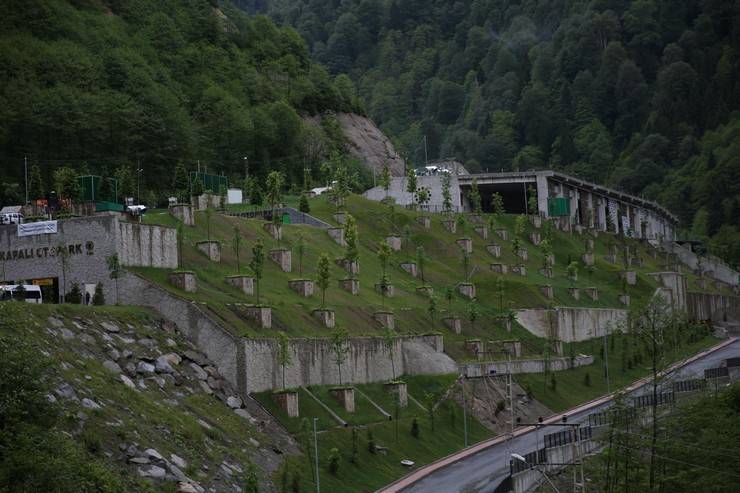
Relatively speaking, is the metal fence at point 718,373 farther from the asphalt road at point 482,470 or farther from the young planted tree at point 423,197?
the young planted tree at point 423,197

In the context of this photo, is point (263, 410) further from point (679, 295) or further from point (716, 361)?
point (679, 295)

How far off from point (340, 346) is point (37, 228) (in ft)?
68.0

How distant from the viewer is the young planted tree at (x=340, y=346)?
84125mm

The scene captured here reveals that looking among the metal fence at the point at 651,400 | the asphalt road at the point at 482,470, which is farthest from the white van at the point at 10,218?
the metal fence at the point at 651,400

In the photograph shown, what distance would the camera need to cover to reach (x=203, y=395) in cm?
7100

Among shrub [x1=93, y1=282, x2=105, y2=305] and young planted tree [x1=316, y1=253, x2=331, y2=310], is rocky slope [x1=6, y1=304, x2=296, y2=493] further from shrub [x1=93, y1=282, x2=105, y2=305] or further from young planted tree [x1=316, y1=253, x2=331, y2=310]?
young planted tree [x1=316, y1=253, x2=331, y2=310]

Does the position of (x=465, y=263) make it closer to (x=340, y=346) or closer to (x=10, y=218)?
(x=340, y=346)

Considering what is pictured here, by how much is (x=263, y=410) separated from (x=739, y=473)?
2683 centimetres

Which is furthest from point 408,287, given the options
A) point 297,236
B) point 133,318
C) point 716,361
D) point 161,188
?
point 133,318

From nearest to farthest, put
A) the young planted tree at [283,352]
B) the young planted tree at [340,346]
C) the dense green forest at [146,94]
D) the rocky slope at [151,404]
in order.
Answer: the rocky slope at [151,404], the young planted tree at [283,352], the young planted tree at [340,346], the dense green forest at [146,94]

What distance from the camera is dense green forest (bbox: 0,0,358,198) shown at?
5143 inches

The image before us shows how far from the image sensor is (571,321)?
420 ft

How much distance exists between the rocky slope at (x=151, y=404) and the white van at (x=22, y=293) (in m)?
5.91

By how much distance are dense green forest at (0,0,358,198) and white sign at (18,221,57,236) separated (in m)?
26.0
